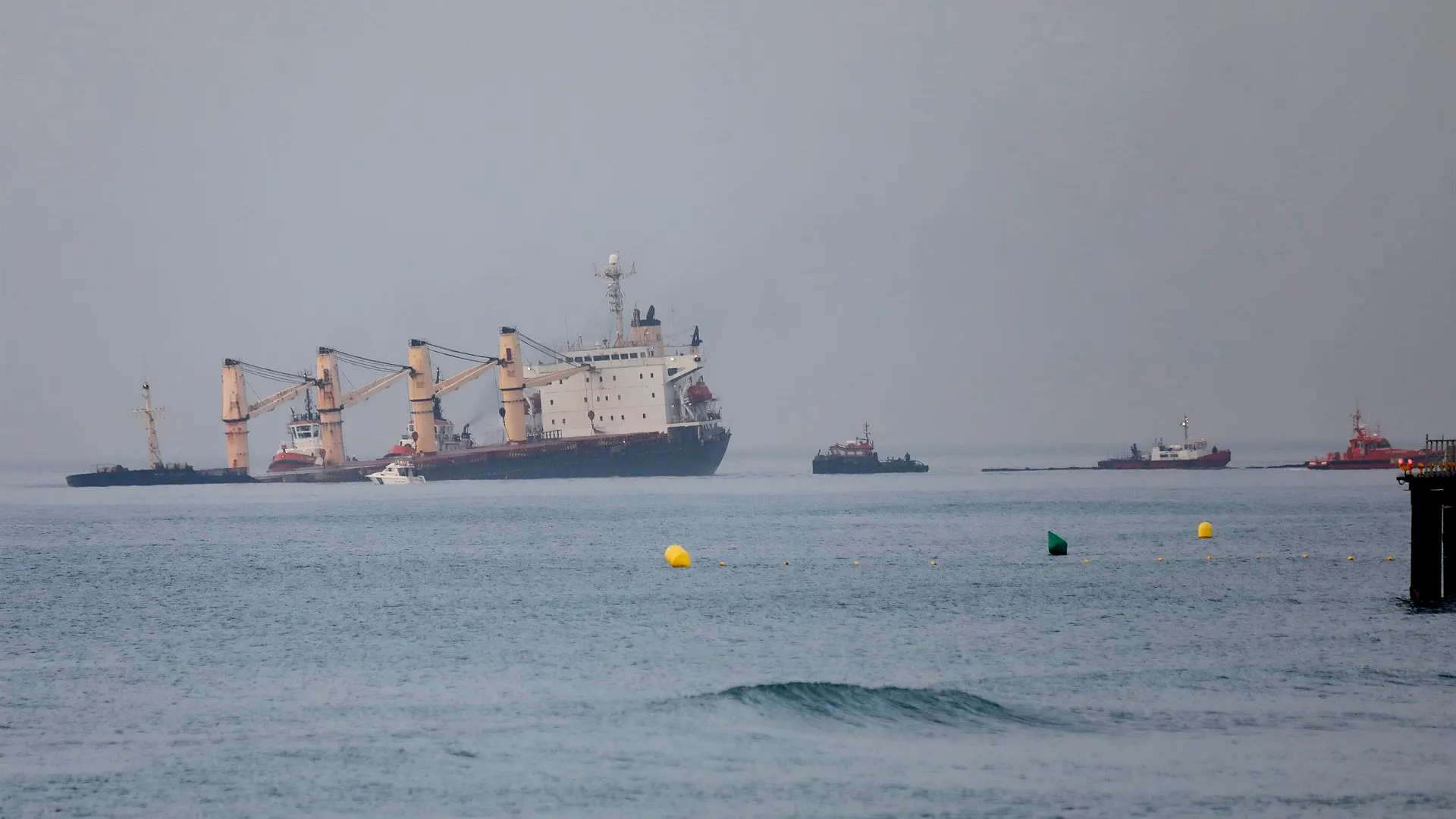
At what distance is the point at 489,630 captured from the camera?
3700 cm

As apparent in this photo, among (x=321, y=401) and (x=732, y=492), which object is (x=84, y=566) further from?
(x=321, y=401)

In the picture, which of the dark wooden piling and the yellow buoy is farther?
the yellow buoy

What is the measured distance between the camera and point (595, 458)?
136 metres

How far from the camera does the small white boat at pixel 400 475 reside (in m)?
142

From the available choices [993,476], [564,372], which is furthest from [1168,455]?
[564,372]

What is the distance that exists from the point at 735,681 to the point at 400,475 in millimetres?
116858

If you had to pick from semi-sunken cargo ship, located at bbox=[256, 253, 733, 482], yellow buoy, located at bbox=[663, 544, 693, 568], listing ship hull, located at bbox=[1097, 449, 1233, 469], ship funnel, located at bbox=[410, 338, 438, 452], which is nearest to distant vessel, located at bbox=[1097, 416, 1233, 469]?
listing ship hull, located at bbox=[1097, 449, 1233, 469]

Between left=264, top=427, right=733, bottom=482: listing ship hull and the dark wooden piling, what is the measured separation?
99.2 metres

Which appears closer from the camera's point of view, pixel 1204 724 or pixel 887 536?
pixel 1204 724

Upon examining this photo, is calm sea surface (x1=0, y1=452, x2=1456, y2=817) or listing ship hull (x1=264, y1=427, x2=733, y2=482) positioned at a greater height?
listing ship hull (x1=264, y1=427, x2=733, y2=482)

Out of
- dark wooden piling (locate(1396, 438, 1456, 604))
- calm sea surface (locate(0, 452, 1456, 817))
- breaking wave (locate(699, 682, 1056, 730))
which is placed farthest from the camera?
dark wooden piling (locate(1396, 438, 1456, 604))

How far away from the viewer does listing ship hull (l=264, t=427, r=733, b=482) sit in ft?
441

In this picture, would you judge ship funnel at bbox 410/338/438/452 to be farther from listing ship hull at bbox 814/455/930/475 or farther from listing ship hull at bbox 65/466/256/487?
listing ship hull at bbox 814/455/930/475

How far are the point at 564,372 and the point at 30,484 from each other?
9097cm
